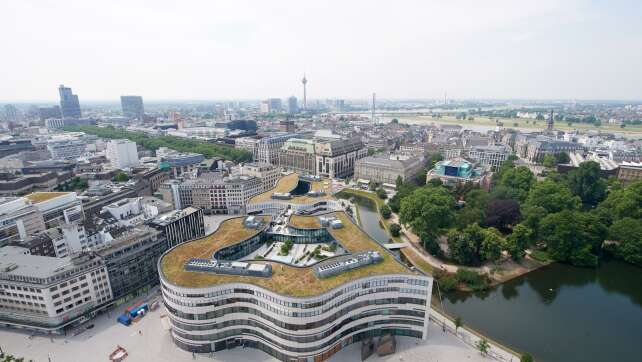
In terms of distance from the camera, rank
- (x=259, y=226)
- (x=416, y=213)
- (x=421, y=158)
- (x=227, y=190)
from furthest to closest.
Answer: (x=421, y=158), (x=227, y=190), (x=416, y=213), (x=259, y=226)

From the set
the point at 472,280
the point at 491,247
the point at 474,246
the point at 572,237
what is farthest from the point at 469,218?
the point at 472,280

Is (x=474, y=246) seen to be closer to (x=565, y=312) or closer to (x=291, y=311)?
(x=565, y=312)

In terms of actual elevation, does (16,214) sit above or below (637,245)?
above

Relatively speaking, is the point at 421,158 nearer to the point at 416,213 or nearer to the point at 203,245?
the point at 416,213

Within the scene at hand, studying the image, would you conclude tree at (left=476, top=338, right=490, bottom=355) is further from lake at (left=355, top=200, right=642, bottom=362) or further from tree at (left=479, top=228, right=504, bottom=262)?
tree at (left=479, top=228, right=504, bottom=262)

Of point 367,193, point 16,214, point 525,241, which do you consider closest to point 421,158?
point 367,193

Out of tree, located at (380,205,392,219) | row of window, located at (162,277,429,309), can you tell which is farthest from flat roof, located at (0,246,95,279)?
tree, located at (380,205,392,219)
